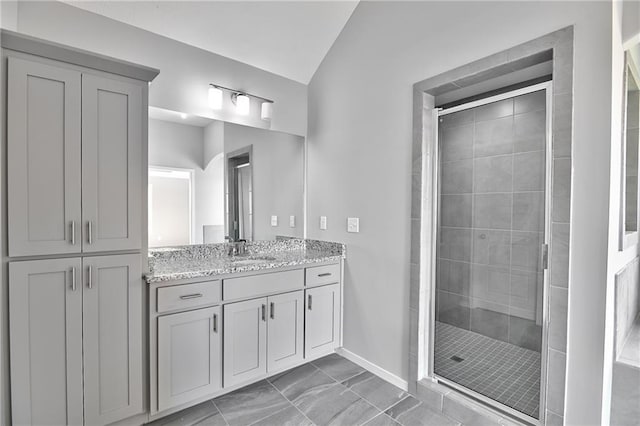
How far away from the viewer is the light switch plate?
2.60m

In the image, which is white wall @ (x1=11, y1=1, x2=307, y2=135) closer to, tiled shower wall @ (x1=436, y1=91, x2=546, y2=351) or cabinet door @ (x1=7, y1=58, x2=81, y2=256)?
cabinet door @ (x1=7, y1=58, x2=81, y2=256)

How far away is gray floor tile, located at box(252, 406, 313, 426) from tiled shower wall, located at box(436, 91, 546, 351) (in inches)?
45.9

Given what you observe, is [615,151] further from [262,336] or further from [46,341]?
[46,341]

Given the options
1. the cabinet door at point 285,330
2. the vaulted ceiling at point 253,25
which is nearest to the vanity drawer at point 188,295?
the cabinet door at point 285,330

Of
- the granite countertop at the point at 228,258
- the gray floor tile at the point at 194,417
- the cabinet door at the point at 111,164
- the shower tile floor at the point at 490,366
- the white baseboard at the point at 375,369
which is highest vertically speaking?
the cabinet door at the point at 111,164

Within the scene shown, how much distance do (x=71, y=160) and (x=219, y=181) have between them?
3.72ft

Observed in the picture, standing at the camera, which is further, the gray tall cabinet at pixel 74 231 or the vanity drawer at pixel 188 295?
the vanity drawer at pixel 188 295

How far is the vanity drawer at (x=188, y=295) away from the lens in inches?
72.2

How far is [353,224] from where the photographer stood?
263cm

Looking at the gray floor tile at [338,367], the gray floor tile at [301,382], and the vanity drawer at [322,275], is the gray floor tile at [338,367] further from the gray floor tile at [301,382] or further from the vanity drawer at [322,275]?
the vanity drawer at [322,275]

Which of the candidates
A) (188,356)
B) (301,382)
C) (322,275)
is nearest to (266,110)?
(322,275)

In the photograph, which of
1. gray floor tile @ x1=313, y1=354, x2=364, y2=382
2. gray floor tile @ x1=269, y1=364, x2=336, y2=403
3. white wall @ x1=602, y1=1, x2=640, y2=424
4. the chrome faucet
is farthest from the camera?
the chrome faucet

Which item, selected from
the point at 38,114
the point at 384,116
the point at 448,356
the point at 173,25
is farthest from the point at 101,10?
the point at 448,356

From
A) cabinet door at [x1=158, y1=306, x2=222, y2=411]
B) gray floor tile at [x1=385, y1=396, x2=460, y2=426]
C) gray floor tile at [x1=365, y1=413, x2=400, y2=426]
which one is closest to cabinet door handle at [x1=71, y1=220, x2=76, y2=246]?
cabinet door at [x1=158, y1=306, x2=222, y2=411]
